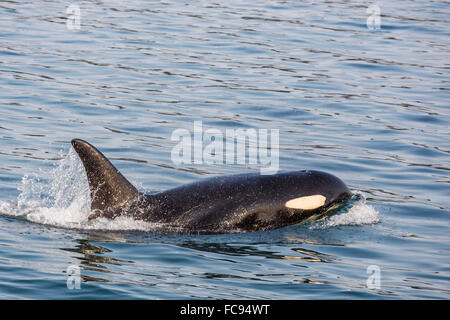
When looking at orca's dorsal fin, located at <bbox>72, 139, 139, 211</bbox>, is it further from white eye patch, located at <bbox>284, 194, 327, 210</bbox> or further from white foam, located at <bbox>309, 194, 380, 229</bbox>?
white foam, located at <bbox>309, 194, 380, 229</bbox>

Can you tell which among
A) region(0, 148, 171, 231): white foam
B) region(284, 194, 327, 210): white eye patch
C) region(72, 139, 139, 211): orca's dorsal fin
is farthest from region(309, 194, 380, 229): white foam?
region(72, 139, 139, 211): orca's dorsal fin

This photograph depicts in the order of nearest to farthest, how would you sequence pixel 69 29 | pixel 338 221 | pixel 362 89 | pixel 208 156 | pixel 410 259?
1. pixel 410 259
2. pixel 338 221
3. pixel 208 156
4. pixel 362 89
5. pixel 69 29

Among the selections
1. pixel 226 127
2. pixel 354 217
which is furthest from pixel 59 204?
pixel 226 127

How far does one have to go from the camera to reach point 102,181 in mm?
11320

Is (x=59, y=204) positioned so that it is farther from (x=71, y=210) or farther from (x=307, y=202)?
(x=307, y=202)

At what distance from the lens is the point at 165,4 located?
3109 cm

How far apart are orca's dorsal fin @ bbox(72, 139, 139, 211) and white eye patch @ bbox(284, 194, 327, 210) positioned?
189 cm

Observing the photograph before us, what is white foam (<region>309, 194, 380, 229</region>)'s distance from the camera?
12.0 m

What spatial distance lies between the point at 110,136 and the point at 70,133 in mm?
699

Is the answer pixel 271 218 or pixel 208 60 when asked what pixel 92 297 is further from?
pixel 208 60

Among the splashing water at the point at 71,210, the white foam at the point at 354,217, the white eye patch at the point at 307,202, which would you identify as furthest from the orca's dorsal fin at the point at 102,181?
the white foam at the point at 354,217

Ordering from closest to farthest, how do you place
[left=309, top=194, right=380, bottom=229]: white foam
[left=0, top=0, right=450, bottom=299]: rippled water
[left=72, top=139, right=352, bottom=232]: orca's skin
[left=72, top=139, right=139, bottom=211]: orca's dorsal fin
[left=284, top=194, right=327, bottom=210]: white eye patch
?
[left=0, top=0, right=450, bottom=299]: rippled water, [left=72, top=139, right=139, bottom=211]: orca's dorsal fin, [left=72, top=139, right=352, bottom=232]: orca's skin, [left=284, top=194, right=327, bottom=210]: white eye patch, [left=309, top=194, right=380, bottom=229]: white foam

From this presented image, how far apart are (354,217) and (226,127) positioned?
570 cm

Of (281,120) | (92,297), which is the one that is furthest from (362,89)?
(92,297)
